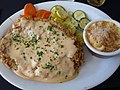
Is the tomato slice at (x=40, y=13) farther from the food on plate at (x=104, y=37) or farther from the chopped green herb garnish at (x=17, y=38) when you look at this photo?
the food on plate at (x=104, y=37)

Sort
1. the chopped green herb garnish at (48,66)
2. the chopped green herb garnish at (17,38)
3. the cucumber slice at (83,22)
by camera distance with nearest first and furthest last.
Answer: the chopped green herb garnish at (48,66)
the chopped green herb garnish at (17,38)
the cucumber slice at (83,22)

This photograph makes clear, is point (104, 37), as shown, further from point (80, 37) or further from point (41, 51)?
point (41, 51)

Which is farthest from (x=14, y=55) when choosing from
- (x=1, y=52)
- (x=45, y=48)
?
(x=45, y=48)

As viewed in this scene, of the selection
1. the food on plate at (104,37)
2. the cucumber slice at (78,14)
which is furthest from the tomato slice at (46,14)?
the food on plate at (104,37)

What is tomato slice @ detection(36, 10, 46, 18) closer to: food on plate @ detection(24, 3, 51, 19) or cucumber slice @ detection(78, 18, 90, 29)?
food on plate @ detection(24, 3, 51, 19)

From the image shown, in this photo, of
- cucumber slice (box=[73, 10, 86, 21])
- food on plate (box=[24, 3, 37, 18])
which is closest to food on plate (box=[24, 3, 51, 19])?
food on plate (box=[24, 3, 37, 18])
